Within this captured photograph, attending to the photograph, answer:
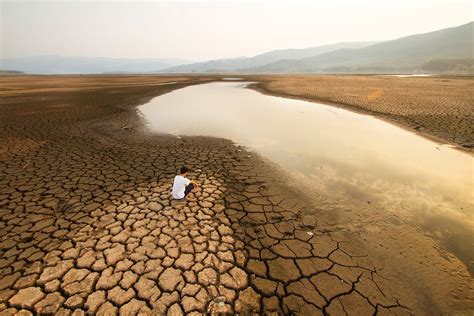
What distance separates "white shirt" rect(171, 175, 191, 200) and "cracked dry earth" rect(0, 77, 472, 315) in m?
0.17

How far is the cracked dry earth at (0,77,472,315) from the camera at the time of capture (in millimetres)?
2928

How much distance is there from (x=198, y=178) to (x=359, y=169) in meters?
4.73

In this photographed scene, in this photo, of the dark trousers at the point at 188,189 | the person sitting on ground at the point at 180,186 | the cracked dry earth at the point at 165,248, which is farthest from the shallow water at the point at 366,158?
the person sitting on ground at the point at 180,186

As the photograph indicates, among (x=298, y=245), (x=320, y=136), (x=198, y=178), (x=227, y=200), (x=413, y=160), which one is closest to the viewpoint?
(x=298, y=245)

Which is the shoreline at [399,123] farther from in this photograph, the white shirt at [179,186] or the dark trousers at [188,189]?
the white shirt at [179,186]

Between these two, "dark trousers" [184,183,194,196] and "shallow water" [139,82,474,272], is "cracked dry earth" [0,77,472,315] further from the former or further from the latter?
"shallow water" [139,82,474,272]

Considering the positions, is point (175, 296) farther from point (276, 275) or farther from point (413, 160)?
point (413, 160)

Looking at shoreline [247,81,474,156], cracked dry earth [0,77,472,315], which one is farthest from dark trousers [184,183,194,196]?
shoreline [247,81,474,156]

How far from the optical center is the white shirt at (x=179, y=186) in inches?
198

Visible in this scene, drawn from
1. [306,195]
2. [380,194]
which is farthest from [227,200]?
[380,194]

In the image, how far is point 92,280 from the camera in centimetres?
317

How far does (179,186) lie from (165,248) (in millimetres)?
1553

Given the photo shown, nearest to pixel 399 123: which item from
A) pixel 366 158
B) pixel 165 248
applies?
pixel 366 158

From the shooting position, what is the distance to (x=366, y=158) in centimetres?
759
